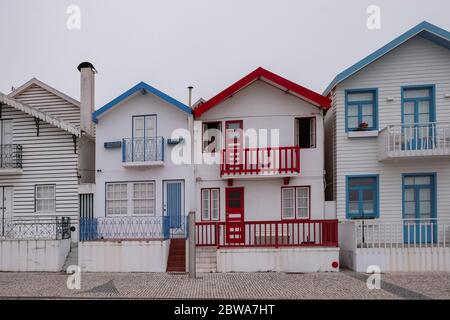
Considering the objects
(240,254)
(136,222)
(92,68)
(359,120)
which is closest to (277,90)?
(359,120)

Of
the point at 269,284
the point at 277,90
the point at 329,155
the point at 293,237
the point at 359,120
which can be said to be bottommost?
the point at 269,284

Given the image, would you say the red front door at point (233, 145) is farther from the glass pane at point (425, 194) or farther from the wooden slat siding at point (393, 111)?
the glass pane at point (425, 194)

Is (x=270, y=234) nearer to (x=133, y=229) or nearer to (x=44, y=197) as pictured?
(x=133, y=229)

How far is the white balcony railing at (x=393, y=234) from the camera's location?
1396cm

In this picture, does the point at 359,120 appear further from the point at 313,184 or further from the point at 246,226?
the point at 246,226

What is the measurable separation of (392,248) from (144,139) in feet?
36.6

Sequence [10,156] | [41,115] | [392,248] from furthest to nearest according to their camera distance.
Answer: [10,156] → [41,115] → [392,248]

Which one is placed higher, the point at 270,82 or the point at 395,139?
the point at 270,82

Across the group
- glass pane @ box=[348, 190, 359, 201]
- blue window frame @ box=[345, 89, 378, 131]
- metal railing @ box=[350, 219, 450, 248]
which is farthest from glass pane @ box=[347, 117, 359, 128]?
metal railing @ box=[350, 219, 450, 248]

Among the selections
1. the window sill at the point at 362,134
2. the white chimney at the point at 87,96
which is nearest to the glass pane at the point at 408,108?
the window sill at the point at 362,134

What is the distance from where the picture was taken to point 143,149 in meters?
16.9

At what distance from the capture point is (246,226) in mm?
15945

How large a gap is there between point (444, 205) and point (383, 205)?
2.36 metres

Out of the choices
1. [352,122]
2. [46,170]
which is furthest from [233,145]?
[46,170]
